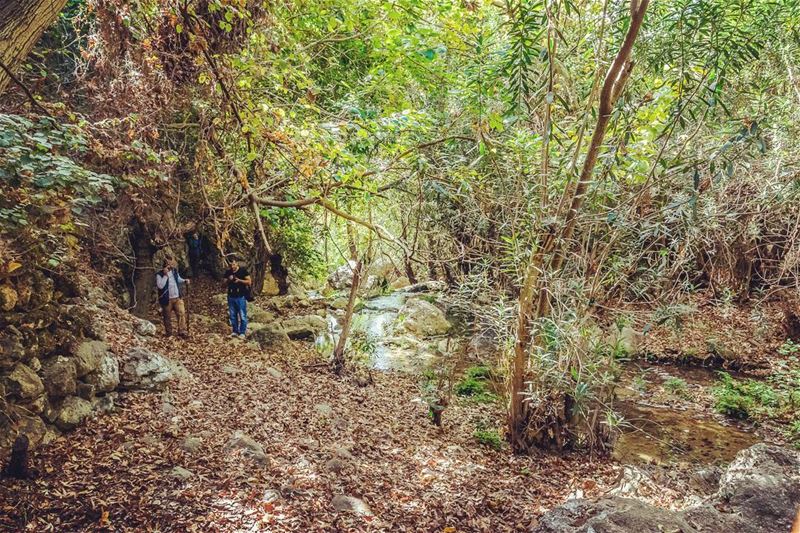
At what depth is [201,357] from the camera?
25.0 ft

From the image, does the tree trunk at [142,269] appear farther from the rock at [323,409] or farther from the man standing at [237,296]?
the rock at [323,409]

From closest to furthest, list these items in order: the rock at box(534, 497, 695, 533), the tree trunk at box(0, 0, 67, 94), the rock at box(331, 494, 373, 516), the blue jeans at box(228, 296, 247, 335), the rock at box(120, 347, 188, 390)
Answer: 1. the tree trunk at box(0, 0, 67, 94)
2. the rock at box(534, 497, 695, 533)
3. the rock at box(331, 494, 373, 516)
4. the rock at box(120, 347, 188, 390)
5. the blue jeans at box(228, 296, 247, 335)

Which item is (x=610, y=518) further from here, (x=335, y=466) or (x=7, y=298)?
(x=7, y=298)

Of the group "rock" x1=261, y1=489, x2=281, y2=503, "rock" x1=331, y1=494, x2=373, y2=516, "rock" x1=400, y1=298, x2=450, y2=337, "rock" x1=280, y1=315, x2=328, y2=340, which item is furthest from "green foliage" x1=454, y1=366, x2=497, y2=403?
"rock" x1=261, y1=489, x2=281, y2=503

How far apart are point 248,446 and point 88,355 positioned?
185cm

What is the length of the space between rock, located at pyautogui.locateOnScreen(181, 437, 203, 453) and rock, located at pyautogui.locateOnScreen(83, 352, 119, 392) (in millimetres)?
1075

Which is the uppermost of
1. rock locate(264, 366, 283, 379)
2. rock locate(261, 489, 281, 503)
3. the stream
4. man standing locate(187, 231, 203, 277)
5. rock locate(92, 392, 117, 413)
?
man standing locate(187, 231, 203, 277)

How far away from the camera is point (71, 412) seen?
4.04 meters

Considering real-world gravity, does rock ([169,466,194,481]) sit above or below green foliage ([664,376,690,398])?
above

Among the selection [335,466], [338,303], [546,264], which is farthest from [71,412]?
[338,303]

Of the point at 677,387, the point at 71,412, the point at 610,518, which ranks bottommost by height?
the point at 677,387

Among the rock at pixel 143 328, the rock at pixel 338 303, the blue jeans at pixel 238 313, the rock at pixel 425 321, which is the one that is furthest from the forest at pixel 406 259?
the rock at pixel 338 303

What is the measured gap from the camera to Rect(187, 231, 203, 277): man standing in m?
13.0

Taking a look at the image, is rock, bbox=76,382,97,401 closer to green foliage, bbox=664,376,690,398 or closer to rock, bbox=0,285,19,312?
rock, bbox=0,285,19,312
